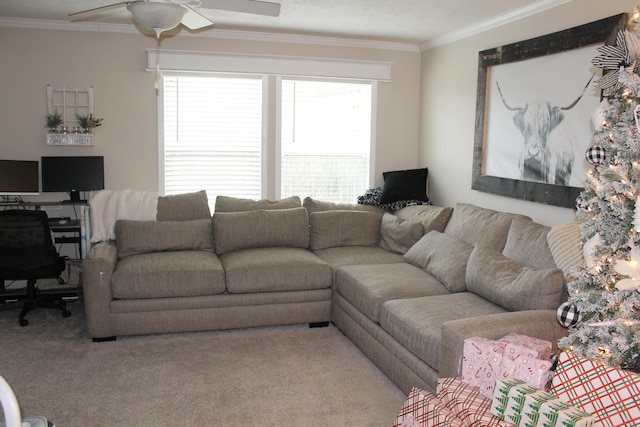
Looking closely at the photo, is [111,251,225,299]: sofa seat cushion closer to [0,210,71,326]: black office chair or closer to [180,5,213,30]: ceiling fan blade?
[0,210,71,326]: black office chair

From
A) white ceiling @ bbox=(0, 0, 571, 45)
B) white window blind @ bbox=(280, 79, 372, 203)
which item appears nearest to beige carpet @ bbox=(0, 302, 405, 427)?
white window blind @ bbox=(280, 79, 372, 203)

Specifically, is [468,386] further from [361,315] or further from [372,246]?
[372,246]

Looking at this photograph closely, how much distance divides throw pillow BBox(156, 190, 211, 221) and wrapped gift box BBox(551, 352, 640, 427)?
3.37 meters

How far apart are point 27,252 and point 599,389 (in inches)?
157

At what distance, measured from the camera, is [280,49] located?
545 cm

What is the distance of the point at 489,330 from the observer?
2.86 m

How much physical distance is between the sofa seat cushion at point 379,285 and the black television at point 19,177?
275 cm

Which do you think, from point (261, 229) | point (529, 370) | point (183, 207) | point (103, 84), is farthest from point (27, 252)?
point (529, 370)

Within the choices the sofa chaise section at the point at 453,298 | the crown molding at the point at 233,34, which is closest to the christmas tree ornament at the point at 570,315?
the sofa chaise section at the point at 453,298

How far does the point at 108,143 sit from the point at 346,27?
2395 mm

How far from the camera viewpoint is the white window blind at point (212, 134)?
5336 mm

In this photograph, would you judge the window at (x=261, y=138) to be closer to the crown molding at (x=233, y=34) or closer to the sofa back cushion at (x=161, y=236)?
the crown molding at (x=233, y=34)

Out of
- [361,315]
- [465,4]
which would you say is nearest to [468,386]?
[361,315]

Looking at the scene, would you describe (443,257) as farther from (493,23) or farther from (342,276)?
(493,23)
